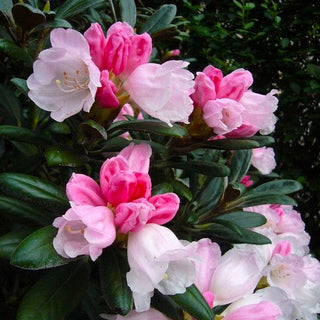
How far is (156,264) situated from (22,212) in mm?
317

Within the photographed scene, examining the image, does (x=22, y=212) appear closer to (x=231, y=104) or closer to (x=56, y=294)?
(x=56, y=294)

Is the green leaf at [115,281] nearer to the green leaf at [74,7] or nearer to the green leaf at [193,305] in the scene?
the green leaf at [193,305]

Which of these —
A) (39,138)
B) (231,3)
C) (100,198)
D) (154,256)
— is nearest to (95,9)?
(39,138)

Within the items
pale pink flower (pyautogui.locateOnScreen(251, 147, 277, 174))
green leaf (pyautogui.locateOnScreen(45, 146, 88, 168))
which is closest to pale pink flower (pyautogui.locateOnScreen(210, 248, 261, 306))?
green leaf (pyautogui.locateOnScreen(45, 146, 88, 168))

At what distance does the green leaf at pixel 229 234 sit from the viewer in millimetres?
964

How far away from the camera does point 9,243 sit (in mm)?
788

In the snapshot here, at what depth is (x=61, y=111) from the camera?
2.67 feet

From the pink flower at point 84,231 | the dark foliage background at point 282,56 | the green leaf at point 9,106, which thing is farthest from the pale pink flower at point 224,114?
the dark foliage background at point 282,56

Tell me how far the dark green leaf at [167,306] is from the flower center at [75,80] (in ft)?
1.28

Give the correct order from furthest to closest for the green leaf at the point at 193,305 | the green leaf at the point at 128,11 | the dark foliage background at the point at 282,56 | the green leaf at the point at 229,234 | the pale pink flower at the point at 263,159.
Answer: the dark foliage background at the point at 282,56 < the pale pink flower at the point at 263,159 < the green leaf at the point at 128,11 < the green leaf at the point at 229,234 < the green leaf at the point at 193,305

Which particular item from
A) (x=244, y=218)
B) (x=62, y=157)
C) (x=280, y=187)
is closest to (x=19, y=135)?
(x=62, y=157)

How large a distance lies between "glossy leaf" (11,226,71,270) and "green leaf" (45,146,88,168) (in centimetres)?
15

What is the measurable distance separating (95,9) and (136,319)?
0.92 meters

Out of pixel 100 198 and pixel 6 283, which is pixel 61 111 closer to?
pixel 100 198
